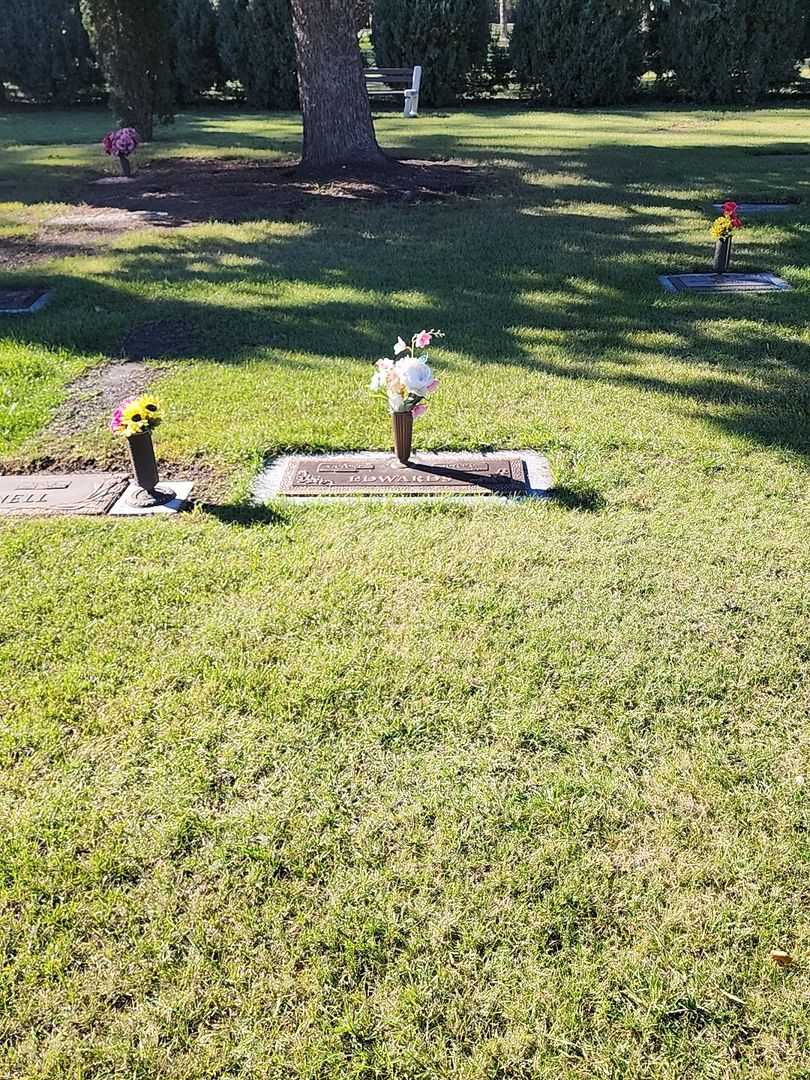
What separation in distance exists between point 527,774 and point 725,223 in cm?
582

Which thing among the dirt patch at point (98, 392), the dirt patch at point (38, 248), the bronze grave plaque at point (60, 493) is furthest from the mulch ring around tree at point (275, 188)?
the bronze grave plaque at point (60, 493)

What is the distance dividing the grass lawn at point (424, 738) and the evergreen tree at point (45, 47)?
20674mm

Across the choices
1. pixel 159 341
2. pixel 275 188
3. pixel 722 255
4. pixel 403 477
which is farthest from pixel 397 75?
pixel 403 477

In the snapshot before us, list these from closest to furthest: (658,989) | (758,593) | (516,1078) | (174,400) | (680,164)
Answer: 1. (516,1078)
2. (658,989)
3. (758,593)
4. (174,400)
5. (680,164)

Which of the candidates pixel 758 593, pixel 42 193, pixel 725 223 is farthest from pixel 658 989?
pixel 42 193

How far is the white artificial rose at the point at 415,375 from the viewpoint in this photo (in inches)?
164

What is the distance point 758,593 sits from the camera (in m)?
3.46

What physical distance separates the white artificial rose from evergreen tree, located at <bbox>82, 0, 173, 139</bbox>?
468 inches

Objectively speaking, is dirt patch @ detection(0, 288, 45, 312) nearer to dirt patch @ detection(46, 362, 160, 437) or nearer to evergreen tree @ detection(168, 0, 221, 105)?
dirt patch @ detection(46, 362, 160, 437)

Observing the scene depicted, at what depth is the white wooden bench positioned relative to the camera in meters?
19.3

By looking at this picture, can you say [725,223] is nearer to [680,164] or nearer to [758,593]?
[758,593]

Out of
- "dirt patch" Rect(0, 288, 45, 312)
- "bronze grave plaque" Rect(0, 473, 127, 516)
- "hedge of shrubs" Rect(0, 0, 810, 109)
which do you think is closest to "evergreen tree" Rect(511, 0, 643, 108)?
"hedge of shrubs" Rect(0, 0, 810, 109)

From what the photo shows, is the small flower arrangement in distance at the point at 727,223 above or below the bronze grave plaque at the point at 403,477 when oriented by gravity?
above

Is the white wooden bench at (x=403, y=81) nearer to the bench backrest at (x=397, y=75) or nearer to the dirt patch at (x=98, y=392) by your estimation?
the bench backrest at (x=397, y=75)
